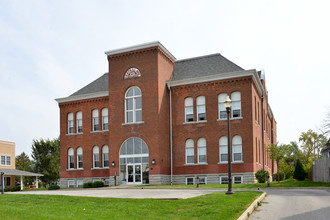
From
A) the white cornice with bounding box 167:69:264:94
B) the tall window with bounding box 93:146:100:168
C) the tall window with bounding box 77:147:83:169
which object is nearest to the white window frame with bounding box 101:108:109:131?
the tall window with bounding box 93:146:100:168

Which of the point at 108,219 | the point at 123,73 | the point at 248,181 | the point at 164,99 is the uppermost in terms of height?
the point at 123,73

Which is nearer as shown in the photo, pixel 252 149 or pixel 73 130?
pixel 252 149

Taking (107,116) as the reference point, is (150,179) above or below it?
below

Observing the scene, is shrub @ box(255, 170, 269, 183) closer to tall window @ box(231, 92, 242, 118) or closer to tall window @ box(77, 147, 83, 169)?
tall window @ box(231, 92, 242, 118)

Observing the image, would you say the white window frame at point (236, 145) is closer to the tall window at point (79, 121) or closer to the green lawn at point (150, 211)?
the tall window at point (79, 121)

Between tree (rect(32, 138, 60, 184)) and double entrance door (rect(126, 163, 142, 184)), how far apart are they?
34970 mm

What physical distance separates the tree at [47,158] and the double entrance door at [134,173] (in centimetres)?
3497

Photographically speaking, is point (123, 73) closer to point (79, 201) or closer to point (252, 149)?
point (252, 149)

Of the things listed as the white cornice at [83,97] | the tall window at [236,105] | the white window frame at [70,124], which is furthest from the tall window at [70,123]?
the tall window at [236,105]

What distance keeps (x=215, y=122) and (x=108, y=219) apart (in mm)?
26373

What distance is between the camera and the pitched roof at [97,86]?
1746 inches

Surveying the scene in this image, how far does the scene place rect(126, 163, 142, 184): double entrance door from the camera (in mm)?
36938

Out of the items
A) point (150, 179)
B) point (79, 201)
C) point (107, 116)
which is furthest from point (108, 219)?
point (107, 116)

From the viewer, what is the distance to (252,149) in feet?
114
